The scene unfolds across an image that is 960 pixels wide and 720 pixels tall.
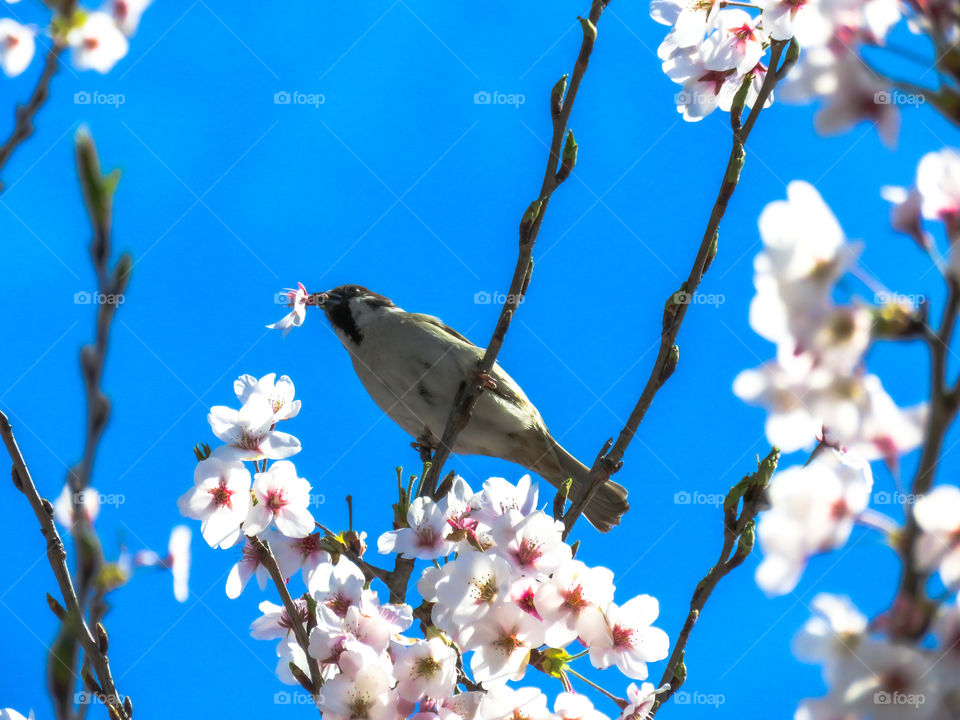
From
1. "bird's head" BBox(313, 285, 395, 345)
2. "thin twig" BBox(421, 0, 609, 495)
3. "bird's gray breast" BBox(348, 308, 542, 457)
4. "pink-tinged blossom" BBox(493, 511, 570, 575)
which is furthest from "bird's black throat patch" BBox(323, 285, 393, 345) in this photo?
"pink-tinged blossom" BBox(493, 511, 570, 575)

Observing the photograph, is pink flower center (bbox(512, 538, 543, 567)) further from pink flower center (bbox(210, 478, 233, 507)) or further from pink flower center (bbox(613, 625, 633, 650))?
pink flower center (bbox(210, 478, 233, 507))

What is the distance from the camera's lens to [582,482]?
16.4 feet

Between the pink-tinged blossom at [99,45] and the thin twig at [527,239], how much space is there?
0.90 m

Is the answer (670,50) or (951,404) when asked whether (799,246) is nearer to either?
(951,404)

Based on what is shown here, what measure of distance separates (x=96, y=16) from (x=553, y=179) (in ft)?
3.41

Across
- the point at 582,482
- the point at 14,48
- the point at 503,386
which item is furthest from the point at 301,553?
the point at 582,482

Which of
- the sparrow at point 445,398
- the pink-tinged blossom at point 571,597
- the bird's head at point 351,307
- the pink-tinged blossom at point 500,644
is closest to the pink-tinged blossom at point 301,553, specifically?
the pink-tinged blossom at point 500,644

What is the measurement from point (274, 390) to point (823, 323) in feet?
4.72

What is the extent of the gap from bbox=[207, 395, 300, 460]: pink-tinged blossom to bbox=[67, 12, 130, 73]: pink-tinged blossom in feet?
2.53

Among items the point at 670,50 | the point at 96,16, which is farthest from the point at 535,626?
the point at 670,50

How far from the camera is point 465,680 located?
2107 millimetres

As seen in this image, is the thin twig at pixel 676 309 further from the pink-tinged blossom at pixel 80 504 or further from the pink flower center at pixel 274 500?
the pink-tinged blossom at pixel 80 504

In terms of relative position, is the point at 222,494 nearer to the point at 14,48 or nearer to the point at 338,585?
the point at 338,585

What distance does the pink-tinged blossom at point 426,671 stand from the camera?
1.82m
